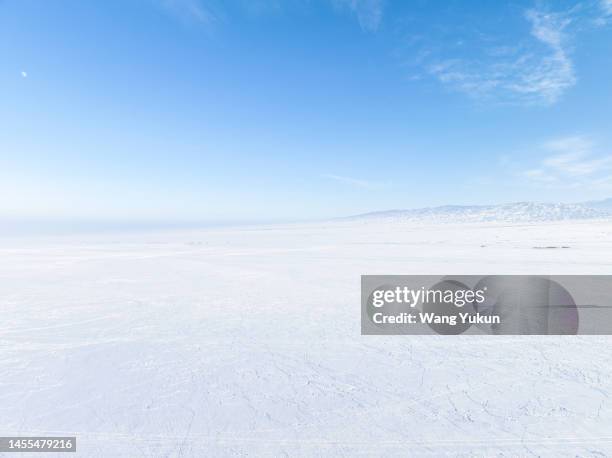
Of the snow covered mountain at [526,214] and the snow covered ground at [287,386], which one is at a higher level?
the snow covered mountain at [526,214]

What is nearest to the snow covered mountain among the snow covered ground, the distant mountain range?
the distant mountain range

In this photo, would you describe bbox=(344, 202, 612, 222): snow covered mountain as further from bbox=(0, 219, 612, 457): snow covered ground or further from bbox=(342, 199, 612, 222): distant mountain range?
bbox=(0, 219, 612, 457): snow covered ground

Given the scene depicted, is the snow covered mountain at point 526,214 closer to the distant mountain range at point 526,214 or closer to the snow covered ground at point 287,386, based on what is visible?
the distant mountain range at point 526,214

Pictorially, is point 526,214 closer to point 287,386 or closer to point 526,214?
point 526,214

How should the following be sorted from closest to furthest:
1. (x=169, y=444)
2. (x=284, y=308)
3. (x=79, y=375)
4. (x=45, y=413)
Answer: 1. (x=169, y=444)
2. (x=45, y=413)
3. (x=79, y=375)
4. (x=284, y=308)

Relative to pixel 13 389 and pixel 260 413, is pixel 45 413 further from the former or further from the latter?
pixel 260 413

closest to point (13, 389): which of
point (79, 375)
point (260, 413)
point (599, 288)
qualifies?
point (79, 375)

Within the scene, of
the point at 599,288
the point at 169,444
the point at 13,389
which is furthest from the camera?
the point at 599,288

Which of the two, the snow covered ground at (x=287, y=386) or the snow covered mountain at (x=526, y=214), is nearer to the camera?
the snow covered ground at (x=287, y=386)

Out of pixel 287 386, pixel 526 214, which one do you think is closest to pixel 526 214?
pixel 526 214

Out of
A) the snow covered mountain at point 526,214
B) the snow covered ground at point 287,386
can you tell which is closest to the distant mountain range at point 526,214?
the snow covered mountain at point 526,214

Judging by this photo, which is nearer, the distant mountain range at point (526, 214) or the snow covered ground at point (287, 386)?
the snow covered ground at point (287, 386)
